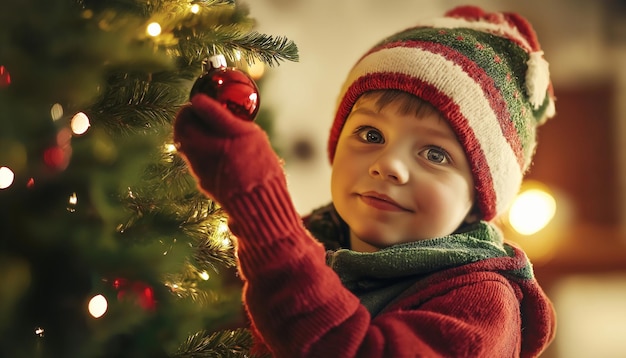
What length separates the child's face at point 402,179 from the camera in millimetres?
897

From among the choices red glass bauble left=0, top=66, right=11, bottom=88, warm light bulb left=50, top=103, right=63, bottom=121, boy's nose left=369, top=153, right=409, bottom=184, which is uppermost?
boy's nose left=369, top=153, right=409, bottom=184

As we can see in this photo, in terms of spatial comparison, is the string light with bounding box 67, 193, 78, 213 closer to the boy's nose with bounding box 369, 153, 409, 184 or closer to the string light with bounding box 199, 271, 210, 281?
the string light with bounding box 199, 271, 210, 281

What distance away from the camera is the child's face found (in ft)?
2.94

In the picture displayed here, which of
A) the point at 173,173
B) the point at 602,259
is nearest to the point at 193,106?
the point at 173,173

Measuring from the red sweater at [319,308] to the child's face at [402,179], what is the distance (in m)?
0.11

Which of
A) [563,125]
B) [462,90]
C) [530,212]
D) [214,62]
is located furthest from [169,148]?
[563,125]

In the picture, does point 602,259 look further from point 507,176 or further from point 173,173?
point 173,173

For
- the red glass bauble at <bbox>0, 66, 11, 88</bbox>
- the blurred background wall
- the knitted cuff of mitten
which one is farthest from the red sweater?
the blurred background wall

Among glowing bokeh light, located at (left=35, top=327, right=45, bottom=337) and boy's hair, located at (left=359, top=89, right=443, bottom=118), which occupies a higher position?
boy's hair, located at (left=359, top=89, right=443, bottom=118)

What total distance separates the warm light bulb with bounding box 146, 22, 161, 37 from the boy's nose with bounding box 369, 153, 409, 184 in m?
0.33

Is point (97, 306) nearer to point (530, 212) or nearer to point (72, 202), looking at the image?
point (72, 202)

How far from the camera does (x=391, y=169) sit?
2.89 feet

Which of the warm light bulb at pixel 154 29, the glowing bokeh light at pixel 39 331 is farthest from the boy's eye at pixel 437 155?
the glowing bokeh light at pixel 39 331

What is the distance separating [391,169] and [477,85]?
0.58 ft
